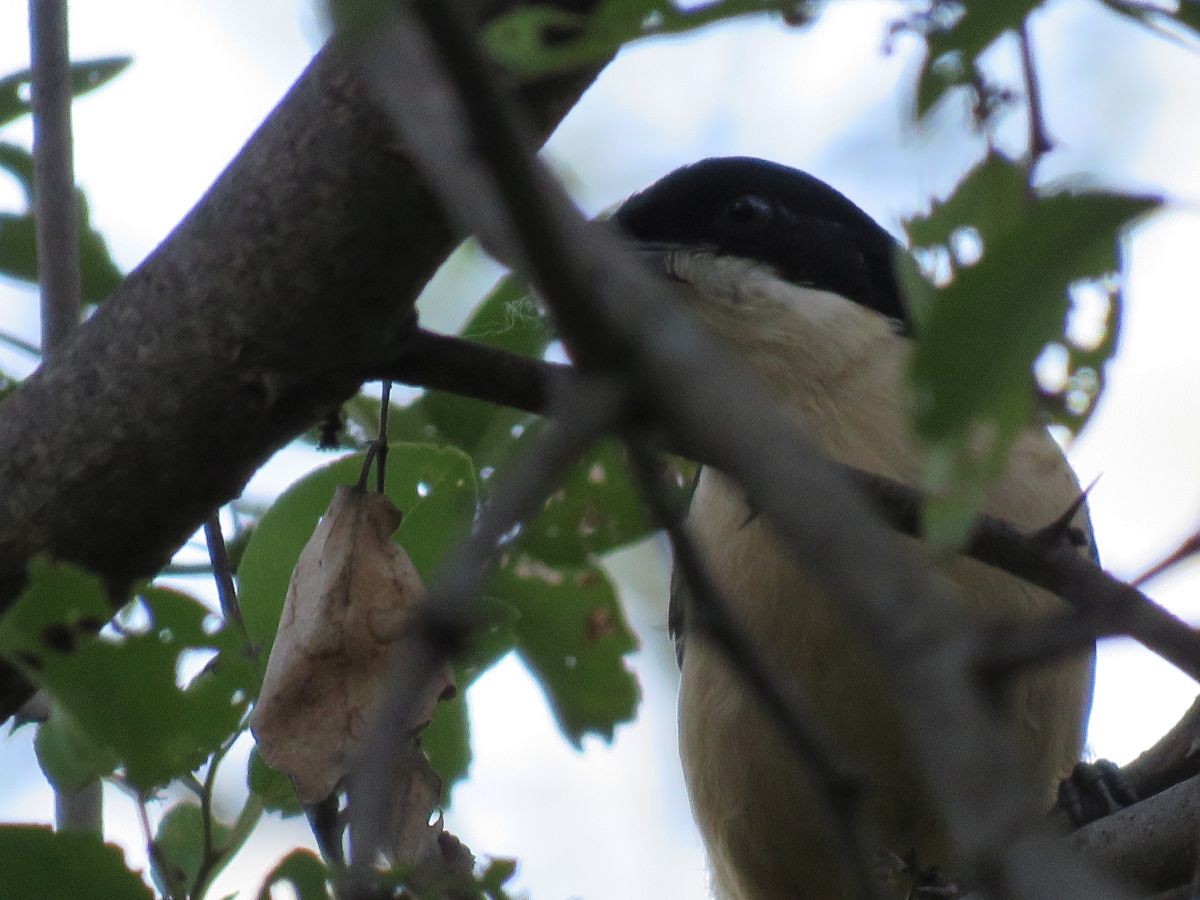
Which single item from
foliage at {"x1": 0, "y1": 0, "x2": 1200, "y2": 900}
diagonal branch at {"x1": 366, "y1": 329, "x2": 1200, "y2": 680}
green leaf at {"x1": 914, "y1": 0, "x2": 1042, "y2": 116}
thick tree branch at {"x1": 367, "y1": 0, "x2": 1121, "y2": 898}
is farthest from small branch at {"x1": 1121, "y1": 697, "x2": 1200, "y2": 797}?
thick tree branch at {"x1": 367, "y1": 0, "x2": 1121, "y2": 898}

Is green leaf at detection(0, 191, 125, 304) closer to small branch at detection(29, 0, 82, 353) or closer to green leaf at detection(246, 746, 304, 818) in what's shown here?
small branch at detection(29, 0, 82, 353)

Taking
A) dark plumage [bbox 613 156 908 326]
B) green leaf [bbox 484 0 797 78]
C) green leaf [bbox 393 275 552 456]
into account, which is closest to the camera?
green leaf [bbox 484 0 797 78]

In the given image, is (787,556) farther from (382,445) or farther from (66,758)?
(66,758)

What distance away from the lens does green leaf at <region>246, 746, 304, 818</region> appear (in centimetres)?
236

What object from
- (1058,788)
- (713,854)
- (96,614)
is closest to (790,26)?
(96,614)

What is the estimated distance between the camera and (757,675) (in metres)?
1.05

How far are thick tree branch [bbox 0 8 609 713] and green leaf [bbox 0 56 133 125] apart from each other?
93 centimetres

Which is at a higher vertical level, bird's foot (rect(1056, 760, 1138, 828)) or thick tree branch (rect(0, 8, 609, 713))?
thick tree branch (rect(0, 8, 609, 713))

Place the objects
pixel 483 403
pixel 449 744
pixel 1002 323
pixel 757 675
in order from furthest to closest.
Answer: pixel 483 403 → pixel 449 744 → pixel 1002 323 → pixel 757 675

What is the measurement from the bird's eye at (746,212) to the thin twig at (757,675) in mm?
3104

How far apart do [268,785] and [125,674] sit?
0.44 m

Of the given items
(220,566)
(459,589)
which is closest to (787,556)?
(220,566)

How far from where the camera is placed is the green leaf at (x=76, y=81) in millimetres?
3121

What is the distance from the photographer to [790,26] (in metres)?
1.98
